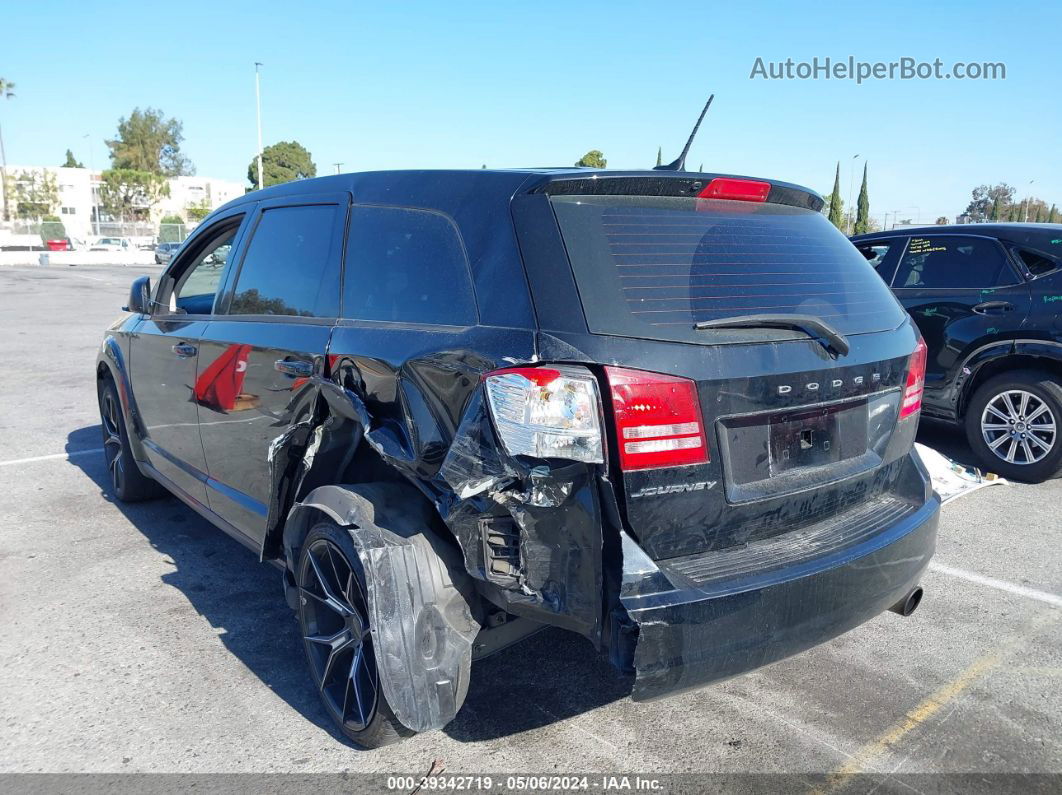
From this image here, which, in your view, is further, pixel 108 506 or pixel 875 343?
pixel 108 506

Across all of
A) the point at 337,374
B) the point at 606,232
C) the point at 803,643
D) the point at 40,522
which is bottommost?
the point at 40,522

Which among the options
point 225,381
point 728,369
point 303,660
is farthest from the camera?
point 225,381

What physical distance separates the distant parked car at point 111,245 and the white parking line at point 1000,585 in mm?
57809

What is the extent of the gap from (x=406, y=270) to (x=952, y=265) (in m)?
5.07

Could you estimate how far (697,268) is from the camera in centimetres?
265

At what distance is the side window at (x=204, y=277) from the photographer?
4.34 meters

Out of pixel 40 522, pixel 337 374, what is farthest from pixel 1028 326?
pixel 40 522

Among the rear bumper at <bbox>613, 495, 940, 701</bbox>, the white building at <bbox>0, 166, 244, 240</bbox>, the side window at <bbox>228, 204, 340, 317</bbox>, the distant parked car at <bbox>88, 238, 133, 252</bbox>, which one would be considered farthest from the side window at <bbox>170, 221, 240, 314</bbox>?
the white building at <bbox>0, 166, 244, 240</bbox>

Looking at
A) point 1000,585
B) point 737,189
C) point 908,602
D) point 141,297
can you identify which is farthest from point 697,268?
point 141,297

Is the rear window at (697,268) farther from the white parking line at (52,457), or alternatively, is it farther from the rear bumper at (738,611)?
the white parking line at (52,457)

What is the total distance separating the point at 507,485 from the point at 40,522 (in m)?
4.09

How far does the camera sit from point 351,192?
3.34 m

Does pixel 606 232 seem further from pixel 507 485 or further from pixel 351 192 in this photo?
pixel 351 192

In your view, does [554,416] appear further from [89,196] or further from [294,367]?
[89,196]
